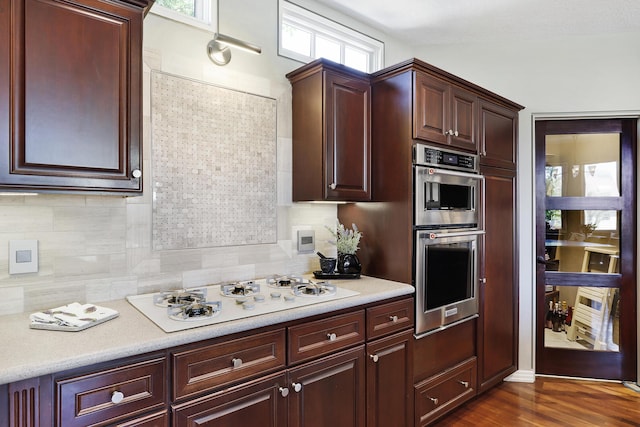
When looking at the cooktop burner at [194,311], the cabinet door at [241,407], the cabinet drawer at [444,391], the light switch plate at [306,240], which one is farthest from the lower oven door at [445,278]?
the cooktop burner at [194,311]

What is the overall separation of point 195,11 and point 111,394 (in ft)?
6.43

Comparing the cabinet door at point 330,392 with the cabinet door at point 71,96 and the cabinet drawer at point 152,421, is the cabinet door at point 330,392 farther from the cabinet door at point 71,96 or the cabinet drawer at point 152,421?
the cabinet door at point 71,96

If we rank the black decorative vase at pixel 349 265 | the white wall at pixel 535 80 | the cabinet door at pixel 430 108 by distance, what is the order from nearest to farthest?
the cabinet door at pixel 430 108 < the black decorative vase at pixel 349 265 < the white wall at pixel 535 80

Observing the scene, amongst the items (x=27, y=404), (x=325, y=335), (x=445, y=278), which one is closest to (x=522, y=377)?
(x=445, y=278)

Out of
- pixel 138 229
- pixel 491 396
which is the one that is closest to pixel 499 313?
pixel 491 396

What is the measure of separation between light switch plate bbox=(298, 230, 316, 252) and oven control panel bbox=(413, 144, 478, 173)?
0.85m

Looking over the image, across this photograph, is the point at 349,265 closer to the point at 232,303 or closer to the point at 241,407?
the point at 232,303

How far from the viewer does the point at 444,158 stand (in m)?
2.40

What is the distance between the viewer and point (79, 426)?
3.78ft

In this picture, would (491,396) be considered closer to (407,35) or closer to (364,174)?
(364,174)

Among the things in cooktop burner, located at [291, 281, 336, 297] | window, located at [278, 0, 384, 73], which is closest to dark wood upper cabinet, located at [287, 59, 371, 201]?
window, located at [278, 0, 384, 73]

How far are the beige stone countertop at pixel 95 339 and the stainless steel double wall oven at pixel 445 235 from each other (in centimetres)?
79

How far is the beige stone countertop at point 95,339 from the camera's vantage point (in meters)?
1.09

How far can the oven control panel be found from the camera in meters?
2.25
